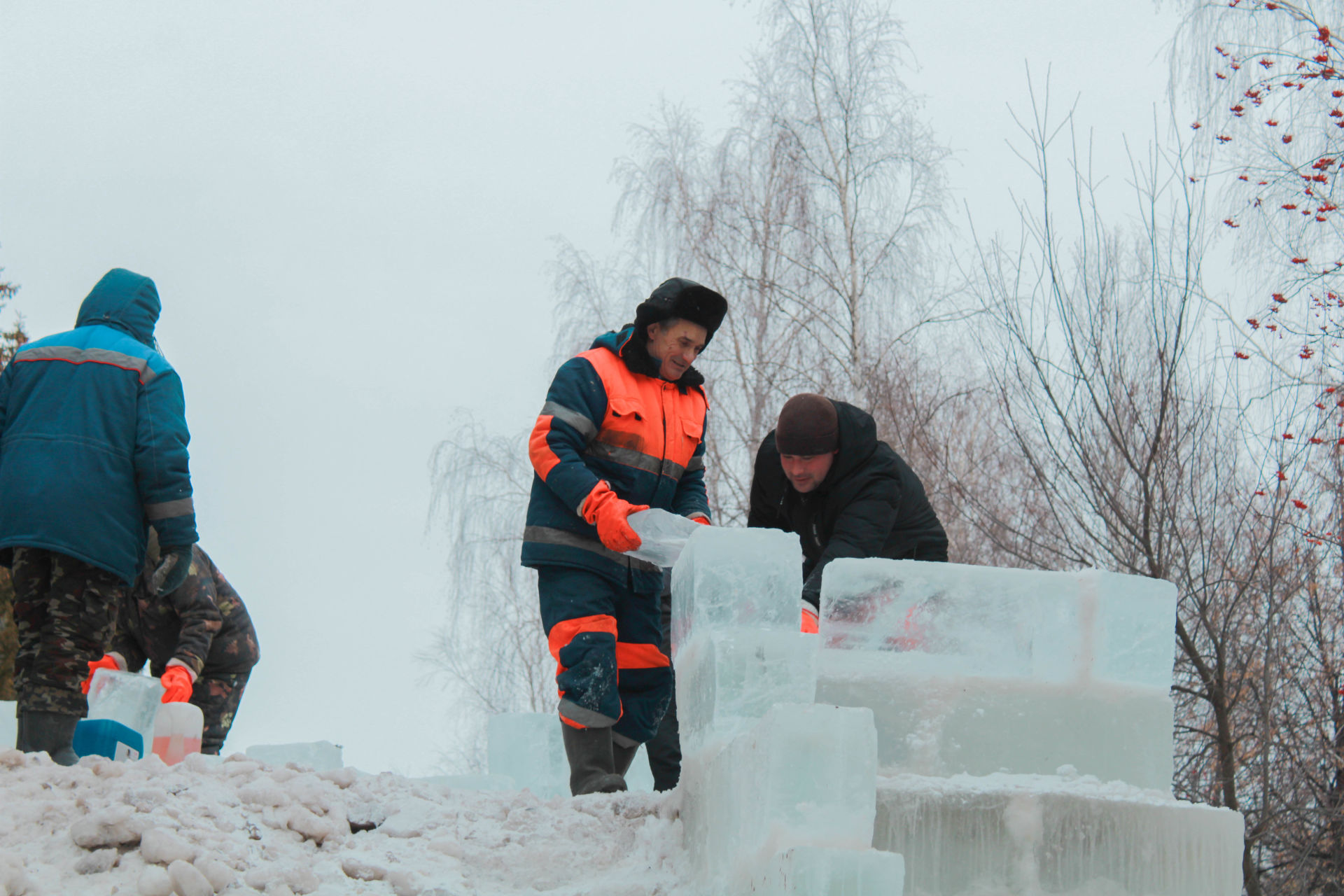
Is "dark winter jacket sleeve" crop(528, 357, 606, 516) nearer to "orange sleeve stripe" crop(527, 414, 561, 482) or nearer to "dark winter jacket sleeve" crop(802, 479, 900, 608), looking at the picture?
"orange sleeve stripe" crop(527, 414, 561, 482)

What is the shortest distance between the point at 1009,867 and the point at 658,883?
0.74 m

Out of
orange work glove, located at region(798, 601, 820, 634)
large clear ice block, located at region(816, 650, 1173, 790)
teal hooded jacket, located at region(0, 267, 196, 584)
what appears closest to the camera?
large clear ice block, located at region(816, 650, 1173, 790)

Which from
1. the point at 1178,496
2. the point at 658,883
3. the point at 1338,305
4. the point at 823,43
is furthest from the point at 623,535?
the point at 823,43

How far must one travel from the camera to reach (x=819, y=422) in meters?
3.53

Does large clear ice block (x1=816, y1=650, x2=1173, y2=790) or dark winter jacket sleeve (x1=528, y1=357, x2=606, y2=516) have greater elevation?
dark winter jacket sleeve (x1=528, y1=357, x2=606, y2=516)

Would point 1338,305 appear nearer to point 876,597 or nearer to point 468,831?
point 876,597

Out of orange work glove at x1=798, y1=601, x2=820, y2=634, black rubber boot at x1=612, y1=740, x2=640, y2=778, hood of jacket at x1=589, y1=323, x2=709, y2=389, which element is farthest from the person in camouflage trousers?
orange work glove at x1=798, y1=601, x2=820, y2=634

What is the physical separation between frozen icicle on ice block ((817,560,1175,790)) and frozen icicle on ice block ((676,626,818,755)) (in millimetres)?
155

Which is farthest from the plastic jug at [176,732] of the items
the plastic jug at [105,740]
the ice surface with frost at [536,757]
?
the ice surface with frost at [536,757]

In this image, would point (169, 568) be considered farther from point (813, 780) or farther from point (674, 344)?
point (813, 780)

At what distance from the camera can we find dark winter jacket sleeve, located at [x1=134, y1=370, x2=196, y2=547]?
11.5ft

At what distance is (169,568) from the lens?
3.57 meters

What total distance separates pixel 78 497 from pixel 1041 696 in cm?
269

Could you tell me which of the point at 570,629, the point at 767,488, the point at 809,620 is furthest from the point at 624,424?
the point at 809,620
